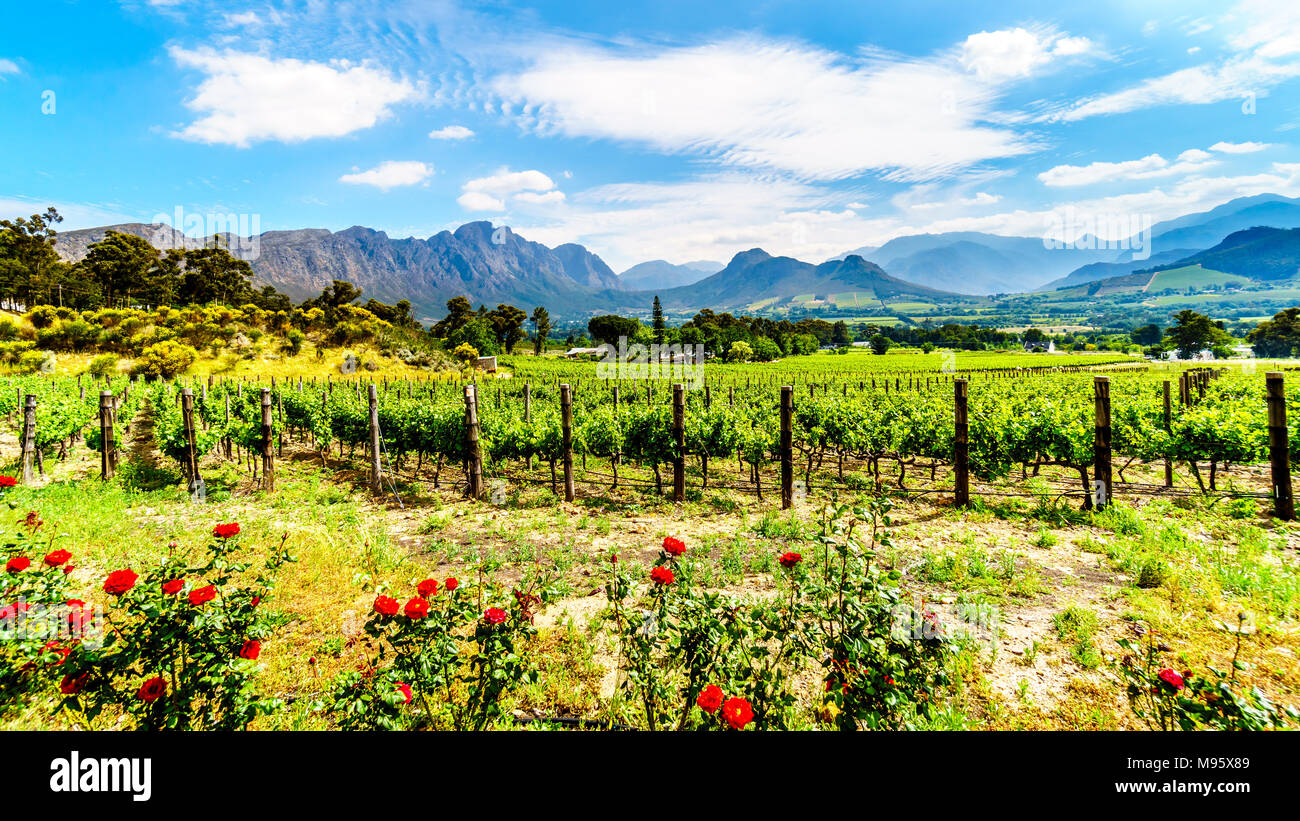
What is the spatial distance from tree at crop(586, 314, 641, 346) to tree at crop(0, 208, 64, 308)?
74.0 meters

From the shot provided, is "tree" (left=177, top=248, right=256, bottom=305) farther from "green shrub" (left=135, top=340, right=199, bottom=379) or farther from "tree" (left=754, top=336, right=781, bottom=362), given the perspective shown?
"tree" (left=754, top=336, right=781, bottom=362)

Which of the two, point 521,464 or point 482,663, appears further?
point 521,464

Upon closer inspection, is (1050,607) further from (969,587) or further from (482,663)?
(482,663)

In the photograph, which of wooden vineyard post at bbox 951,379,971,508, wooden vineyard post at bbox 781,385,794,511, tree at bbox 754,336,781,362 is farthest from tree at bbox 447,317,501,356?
wooden vineyard post at bbox 951,379,971,508

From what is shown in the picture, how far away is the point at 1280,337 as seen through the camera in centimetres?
9450

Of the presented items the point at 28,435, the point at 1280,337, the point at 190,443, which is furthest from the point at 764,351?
the point at 1280,337

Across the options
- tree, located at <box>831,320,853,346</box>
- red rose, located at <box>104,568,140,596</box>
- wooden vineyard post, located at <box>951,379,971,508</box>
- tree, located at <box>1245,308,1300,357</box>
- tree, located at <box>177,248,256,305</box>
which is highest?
tree, located at <box>177,248,256,305</box>

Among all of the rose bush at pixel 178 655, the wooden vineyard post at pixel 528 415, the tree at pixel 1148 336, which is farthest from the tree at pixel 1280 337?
the rose bush at pixel 178 655

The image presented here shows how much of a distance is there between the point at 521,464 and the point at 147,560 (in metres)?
8.95

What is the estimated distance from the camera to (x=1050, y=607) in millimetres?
5605

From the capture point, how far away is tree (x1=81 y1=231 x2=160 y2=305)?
5384cm

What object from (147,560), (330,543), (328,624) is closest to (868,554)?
(328,624)

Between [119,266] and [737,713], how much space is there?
252 feet
